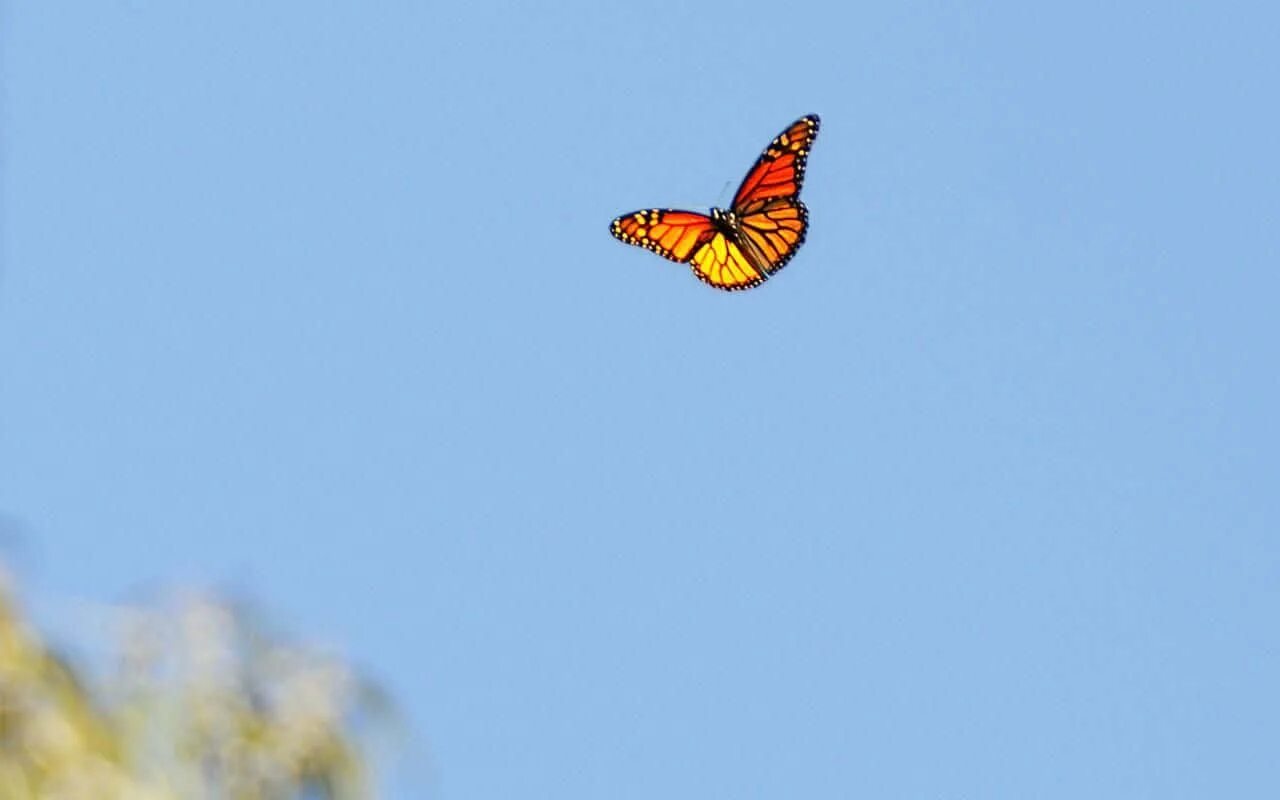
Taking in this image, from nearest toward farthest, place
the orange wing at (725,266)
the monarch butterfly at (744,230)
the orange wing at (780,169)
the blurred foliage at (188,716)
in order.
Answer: the blurred foliage at (188,716) < the orange wing at (780,169) < the monarch butterfly at (744,230) < the orange wing at (725,266)

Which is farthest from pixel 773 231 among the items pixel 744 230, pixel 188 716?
pixel 188 716

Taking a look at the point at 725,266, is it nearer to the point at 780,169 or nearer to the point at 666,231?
the point at 666,231

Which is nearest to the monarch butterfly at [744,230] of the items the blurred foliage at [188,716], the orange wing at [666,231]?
the orange wing at [666,231]

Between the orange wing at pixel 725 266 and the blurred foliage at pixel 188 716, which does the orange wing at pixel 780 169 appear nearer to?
the orange wing at pixel 725 266

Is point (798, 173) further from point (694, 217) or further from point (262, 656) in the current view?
point (262, 656)

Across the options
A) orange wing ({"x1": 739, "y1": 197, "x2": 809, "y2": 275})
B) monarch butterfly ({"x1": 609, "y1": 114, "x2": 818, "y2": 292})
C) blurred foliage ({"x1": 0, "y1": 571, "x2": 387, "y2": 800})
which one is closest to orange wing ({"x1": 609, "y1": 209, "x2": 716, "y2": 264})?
monarch butterfly ({"x1": 609, "y1": 114, "x2": 818, "y2": 292})

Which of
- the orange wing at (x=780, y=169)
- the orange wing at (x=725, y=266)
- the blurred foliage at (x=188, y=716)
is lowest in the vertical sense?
the blurred foliage at (x=188, y=716)

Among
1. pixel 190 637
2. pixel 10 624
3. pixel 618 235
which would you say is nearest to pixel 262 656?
pixel 190 637
